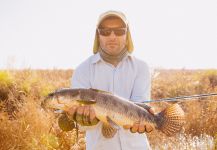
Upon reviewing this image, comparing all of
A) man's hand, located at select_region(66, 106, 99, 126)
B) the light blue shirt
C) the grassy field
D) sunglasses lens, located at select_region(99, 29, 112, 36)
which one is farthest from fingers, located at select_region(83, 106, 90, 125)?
the grassy field

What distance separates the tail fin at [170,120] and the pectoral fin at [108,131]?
1.24 feet

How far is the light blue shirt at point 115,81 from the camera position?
12.7 feet

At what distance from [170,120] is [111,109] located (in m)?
0.53

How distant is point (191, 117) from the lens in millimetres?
10570

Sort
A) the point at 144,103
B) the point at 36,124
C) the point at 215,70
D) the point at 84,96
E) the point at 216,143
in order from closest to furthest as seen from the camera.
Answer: the point at 84,96 < the point at 144,103 < the point at 216,143 < the point at 36,124 < the point at 215,70

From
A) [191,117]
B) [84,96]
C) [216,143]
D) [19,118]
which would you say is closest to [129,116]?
[84,96]

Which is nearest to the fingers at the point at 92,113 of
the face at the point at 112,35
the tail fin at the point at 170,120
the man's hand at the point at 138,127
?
the man's hand at the point at 138,127

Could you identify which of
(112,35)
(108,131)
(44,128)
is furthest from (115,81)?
(44,128)

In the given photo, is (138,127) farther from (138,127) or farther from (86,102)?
(86,102)

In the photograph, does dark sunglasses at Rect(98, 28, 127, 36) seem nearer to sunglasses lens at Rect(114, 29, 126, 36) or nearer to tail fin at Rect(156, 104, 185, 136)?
sunglasses lens at Rect(114, 29, 126, 36)

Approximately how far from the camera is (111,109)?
3.58 m

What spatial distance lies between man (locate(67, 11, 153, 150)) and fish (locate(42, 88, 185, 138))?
211 millimetres

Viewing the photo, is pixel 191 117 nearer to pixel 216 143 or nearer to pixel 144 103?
pixel 216 143

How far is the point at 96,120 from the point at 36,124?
4.64 metres
